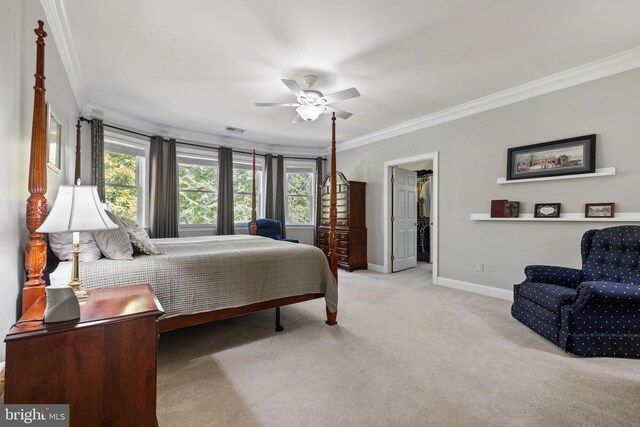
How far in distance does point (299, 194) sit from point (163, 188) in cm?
273

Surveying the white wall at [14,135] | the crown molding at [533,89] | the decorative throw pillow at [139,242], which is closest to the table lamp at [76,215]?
the white wall at [14,135]

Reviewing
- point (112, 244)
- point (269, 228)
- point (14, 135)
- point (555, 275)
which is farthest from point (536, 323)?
point (269, 228)

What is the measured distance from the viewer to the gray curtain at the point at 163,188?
462 cm

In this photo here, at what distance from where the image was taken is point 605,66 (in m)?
2.80

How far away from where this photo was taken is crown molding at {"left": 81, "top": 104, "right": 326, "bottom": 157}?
4.06m

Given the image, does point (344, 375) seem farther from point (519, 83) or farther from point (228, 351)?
point (519, 83)

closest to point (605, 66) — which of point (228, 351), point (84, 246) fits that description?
point (228, 351)

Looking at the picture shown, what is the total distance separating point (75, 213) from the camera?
1301 millimetres

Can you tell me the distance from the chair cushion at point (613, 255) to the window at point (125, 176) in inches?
226

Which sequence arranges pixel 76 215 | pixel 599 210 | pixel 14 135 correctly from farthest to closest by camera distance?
1. pixel 599 210
2. pixel 14 135
3. pixel 76 215

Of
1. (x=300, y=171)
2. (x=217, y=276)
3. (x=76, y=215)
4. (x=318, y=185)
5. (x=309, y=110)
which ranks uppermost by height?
(x=309, y=110)

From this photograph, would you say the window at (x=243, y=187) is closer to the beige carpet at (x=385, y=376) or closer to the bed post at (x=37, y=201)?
the beige carpet at (x=385, y=376)

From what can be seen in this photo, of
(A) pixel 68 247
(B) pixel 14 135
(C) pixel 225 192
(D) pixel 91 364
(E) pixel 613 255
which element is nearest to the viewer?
(D) pixel 91 364

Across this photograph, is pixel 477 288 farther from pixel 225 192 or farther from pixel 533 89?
pixel 225 192
